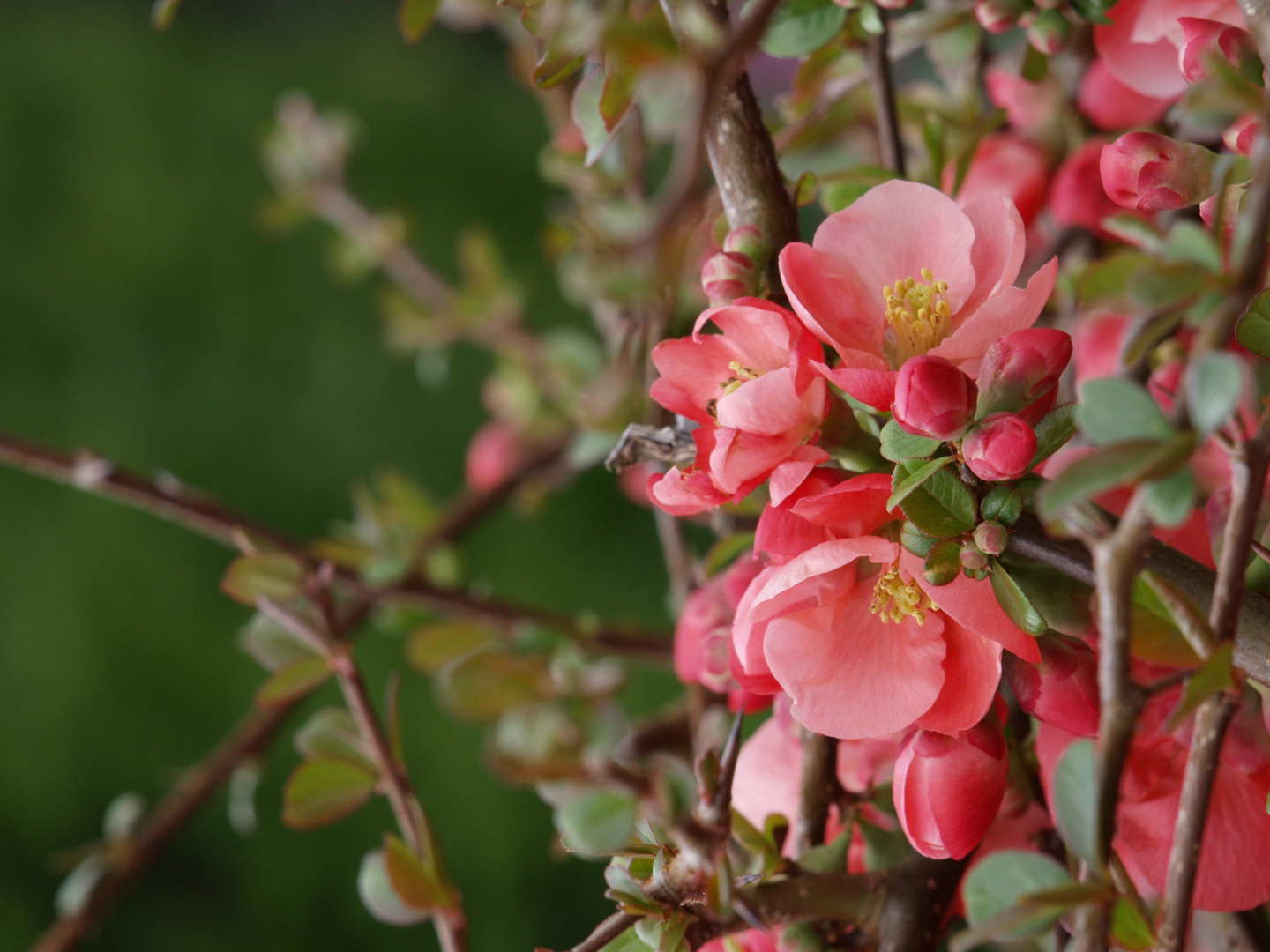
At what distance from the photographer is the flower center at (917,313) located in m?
0.21

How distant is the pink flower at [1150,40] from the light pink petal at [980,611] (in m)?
0.15

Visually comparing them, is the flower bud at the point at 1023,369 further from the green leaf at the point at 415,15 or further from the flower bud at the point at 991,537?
the green leaf at the point at 415,15

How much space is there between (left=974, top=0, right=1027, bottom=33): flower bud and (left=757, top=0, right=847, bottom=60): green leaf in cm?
3

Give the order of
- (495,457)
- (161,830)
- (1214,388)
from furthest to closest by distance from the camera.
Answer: (495,457)
(161,830)
(1214,388)

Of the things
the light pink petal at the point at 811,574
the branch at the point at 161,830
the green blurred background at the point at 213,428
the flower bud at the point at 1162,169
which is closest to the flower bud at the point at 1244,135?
the flower bud at the point at 1162,169

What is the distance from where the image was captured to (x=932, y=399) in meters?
0.18

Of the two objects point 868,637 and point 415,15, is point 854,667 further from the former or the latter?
point 415,15

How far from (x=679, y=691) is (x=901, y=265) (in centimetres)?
65

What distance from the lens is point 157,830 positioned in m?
0.41

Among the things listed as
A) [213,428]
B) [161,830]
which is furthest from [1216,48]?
[213,428]

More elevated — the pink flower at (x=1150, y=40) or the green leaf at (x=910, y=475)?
the pink flower at (x=1150, y=40)

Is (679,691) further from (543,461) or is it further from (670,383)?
(670,383)

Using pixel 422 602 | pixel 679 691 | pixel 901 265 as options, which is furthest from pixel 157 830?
pixel 679 691

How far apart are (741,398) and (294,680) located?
20 cm
